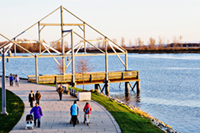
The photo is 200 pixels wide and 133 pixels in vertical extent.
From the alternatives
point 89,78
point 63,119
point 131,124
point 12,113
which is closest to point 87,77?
point 89,78

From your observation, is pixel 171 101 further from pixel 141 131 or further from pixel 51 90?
pixel 141 131

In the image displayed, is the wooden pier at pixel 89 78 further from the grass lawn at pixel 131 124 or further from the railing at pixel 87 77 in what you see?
the grass lawn at pixel 131 124

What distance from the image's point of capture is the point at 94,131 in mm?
18484

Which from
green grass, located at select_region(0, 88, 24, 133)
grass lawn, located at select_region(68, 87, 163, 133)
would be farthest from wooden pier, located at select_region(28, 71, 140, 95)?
grass lawn, located at select_region(68, 87, 163, 133)

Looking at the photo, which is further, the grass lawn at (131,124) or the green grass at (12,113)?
the green grass at (12,113)

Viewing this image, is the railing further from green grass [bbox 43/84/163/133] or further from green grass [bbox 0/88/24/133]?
green grass [bbox 43/84/163/133]

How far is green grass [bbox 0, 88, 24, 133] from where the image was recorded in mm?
19908

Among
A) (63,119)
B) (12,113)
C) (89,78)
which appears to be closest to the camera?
(63,119)

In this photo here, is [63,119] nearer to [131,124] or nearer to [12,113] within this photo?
[131,124]

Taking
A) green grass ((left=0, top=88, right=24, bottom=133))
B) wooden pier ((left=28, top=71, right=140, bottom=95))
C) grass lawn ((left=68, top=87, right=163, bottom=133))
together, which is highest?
wooden pier ((left=28, top=71, right=140, bottom=95))

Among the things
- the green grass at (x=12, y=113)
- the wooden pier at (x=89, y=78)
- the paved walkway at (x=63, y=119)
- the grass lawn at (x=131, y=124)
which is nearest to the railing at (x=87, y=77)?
the wooden pier at (x=89, y=78)

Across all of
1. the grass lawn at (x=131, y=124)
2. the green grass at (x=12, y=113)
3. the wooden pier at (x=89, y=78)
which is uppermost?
the wooden pier at (x=89, y=78)

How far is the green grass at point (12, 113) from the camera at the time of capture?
19.9m

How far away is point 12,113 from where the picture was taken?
77.4 ft
